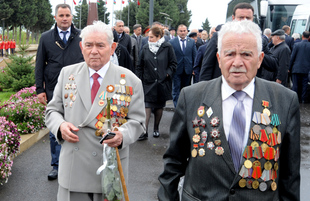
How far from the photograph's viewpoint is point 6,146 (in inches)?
205

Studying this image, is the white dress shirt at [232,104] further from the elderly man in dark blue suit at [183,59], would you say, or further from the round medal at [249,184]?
the elderly man in dark blue suit at [183,59]

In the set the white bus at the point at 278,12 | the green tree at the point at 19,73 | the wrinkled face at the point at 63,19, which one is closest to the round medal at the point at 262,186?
the wrinkled face at the point at 63,19

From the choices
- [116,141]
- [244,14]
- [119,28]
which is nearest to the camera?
[116,141]

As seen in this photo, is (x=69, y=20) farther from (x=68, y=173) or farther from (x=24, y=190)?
(x=68, y=173)

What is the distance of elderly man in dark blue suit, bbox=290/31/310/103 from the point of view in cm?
1253

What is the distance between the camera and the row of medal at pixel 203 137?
2.05 meters

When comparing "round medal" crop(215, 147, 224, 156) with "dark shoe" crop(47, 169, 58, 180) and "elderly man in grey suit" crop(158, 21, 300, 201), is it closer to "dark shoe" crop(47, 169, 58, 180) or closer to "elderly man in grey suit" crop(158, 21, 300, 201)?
"elderly man in grey suit" crop(158, 21, 300, 201)

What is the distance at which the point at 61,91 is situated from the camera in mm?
3092

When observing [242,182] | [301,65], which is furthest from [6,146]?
[301,65]

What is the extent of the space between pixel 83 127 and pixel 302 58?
11.1m

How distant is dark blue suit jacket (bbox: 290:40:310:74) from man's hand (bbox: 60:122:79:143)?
1114 cm

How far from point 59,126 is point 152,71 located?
467cm

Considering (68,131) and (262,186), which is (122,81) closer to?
(68,131)

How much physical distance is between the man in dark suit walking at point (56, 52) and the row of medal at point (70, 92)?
2.06 m
